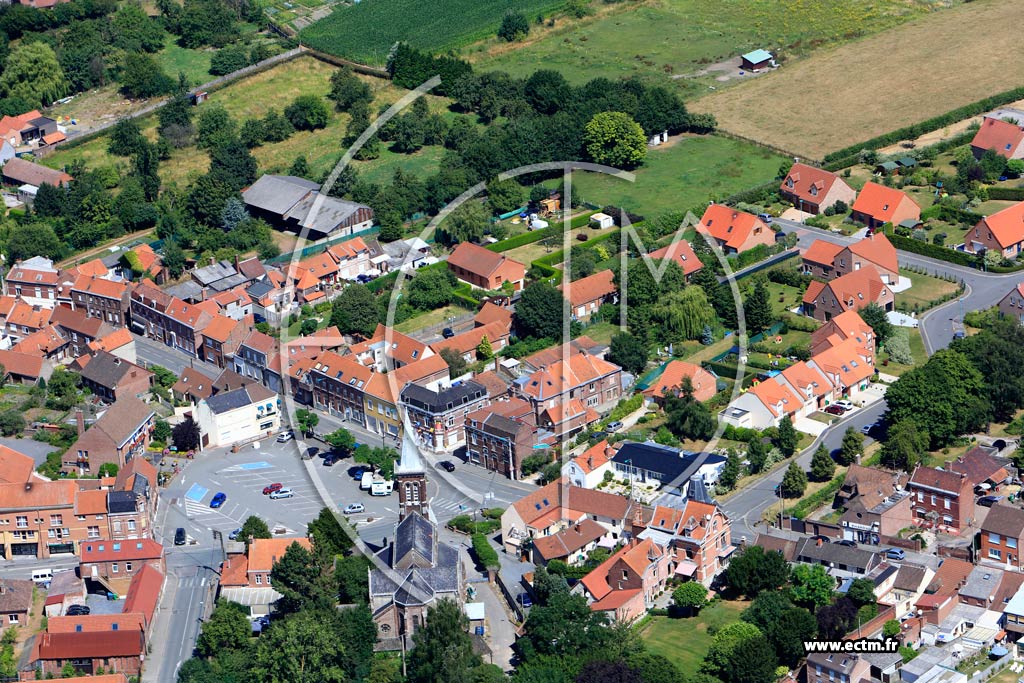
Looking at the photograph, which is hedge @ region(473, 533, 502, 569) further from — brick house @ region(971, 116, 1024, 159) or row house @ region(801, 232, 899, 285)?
brick house @ region(971, 116, 1024, 159)

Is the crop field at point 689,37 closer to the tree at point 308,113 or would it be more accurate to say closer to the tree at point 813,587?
the tree at point 308,113

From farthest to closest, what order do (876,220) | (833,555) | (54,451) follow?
(876,220) → (54,451) → (833,555)

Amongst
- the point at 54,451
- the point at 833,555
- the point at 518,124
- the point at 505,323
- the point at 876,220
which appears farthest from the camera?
the point at 518,124

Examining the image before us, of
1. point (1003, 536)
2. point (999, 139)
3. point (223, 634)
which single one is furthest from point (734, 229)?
point (223, 634)

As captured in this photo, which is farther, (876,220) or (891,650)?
(876,220)

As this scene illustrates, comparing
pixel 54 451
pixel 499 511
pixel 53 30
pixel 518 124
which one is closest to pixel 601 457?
pixel 499 511

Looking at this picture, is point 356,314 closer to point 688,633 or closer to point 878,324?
point 878,324

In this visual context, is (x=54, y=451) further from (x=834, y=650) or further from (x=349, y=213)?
(x=834, y=650)
